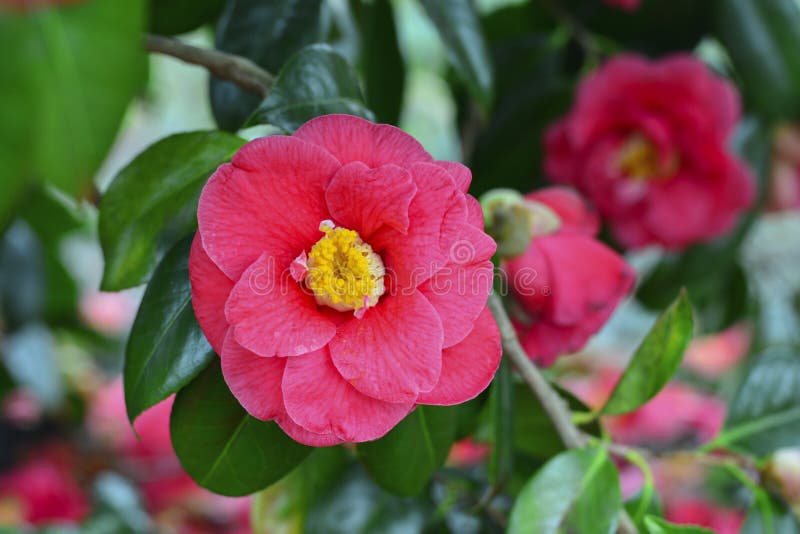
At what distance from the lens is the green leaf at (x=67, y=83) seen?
0.29 metres

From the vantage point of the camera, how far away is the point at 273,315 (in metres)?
0.43

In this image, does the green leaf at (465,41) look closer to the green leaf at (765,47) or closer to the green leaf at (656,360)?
the green leaf at (656,360)

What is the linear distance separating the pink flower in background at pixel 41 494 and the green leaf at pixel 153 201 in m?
0.93

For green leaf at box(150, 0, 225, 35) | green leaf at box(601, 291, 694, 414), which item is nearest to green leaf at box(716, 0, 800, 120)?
green leaf at box(601, 291, 694, 414)

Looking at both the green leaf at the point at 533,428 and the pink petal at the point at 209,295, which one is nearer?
the pink petal at the point at 209,295

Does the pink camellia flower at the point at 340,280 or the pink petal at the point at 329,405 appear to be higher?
the pink camellia flower at the point at 340,280

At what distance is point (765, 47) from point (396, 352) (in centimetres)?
68

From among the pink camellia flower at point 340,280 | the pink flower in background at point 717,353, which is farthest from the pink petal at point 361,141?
the pink flower in background at point 717,353

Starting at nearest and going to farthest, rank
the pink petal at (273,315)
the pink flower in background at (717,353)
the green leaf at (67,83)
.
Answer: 1. the green leaf at (67,83)
2. the pink petal at (273,315)
3. the pink flower in background at (717,353)

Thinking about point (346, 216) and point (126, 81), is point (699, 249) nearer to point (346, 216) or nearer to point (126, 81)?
point (346, 216)

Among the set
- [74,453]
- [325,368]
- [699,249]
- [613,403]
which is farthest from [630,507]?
[74,453]

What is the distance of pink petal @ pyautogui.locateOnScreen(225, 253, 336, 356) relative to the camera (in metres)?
0.41

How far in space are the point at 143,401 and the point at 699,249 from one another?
0.88 metres

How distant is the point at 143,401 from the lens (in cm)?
45
